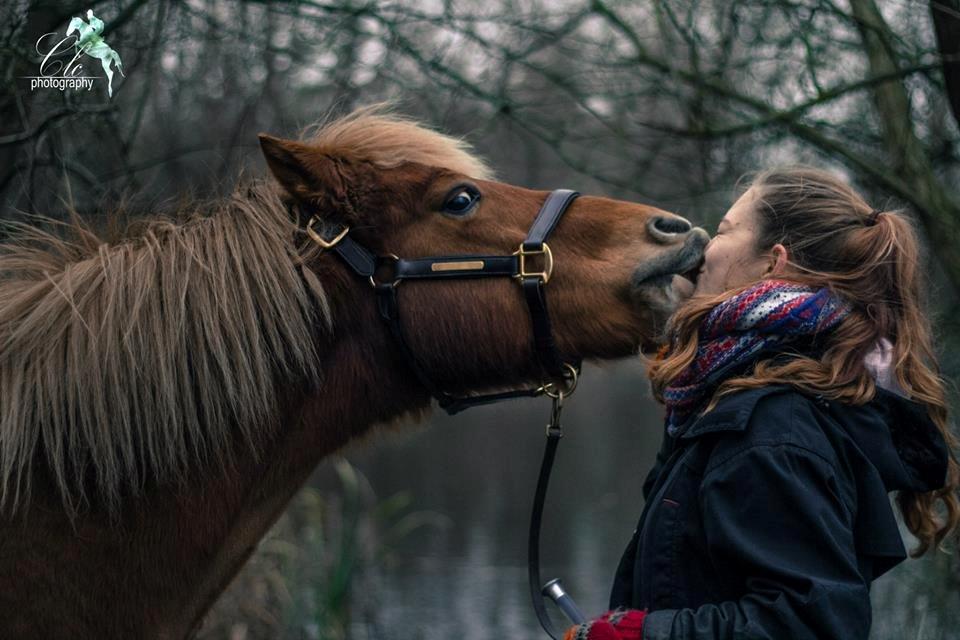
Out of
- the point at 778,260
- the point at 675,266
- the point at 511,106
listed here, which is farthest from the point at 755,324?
the point at 511,106

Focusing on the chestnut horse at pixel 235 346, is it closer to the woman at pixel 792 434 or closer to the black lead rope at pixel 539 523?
the black lead rope at pixel 539 523

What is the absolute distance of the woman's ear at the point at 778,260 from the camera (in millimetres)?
2072

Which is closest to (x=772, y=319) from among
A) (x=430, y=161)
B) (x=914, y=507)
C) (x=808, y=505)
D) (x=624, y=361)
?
(x=808, y=505)

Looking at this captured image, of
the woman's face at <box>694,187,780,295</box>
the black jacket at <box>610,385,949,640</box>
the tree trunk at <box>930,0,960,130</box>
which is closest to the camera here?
the black jacket at <box>610,385,949,640</box>

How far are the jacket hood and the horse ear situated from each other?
1.39m

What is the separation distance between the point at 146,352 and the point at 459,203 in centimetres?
92

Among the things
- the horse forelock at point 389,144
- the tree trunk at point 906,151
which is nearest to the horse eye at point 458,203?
the horse forelock at point 389,144

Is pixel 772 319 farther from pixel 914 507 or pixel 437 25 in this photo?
pixel 437 25

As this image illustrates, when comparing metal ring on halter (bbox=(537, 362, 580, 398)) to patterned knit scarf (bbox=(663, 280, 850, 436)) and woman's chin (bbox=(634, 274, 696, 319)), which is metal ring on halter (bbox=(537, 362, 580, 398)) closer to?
woman's chin (bbox=(634, 274, 696, 319))

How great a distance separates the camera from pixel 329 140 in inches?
109

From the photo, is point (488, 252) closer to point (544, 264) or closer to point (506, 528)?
point (544, 264)

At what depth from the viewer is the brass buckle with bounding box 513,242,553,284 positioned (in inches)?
102

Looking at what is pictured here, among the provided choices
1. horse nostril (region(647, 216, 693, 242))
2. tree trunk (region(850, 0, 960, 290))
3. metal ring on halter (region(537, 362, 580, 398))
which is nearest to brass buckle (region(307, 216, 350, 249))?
metal ring on halter (region(537, 362, 580, 398))

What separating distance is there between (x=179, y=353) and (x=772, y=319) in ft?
4.52
